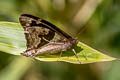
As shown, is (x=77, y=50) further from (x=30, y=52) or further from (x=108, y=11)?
(x=108, y=11)

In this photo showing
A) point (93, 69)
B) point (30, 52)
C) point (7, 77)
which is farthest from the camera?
point (93, 69)

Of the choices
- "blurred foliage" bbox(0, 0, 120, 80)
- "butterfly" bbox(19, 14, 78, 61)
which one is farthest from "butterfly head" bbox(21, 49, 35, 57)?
"blurred foliage" bbox(0, 0, 120, 80)

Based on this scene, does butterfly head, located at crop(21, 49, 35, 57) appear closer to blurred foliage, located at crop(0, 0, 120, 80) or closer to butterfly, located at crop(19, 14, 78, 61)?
butterfly, located at crop(19, 14, 78, 61)

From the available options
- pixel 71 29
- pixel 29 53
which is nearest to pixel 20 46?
pixel 29 53

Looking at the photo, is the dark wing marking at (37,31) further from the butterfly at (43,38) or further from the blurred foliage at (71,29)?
the blurred foliage at (71,29)

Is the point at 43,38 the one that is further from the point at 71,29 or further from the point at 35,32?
the point at 71,29

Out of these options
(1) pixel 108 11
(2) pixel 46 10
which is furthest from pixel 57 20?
(1) pixel 108 11

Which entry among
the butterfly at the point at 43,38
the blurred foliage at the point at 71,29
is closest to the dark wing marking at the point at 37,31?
the butterfly at the point at 43,38
